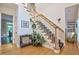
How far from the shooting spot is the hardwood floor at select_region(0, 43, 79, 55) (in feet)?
8.08

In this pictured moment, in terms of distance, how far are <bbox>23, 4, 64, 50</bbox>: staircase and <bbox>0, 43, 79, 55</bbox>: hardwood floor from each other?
96mm

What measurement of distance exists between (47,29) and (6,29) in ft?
2.04

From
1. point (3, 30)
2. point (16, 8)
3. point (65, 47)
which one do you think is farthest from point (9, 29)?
point (65, 47)

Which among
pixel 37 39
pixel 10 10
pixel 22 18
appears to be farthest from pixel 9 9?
pixel 37 39

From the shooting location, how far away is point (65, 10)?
8.09 feet

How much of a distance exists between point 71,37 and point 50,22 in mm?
388

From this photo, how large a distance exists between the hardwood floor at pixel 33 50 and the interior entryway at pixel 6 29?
92 millimetres

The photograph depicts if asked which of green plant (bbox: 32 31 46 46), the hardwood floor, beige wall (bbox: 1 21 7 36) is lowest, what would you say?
the hardwood floor

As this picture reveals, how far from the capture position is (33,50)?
249 cm

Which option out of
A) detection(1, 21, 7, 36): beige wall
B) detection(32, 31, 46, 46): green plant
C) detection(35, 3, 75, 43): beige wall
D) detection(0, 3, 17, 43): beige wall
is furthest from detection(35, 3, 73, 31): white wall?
detection(1, 21, 7, 36): beige wall

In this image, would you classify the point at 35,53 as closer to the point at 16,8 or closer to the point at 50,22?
the point at 50,22

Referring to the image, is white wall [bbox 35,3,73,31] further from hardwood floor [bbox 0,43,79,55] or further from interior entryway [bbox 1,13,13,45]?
interior entryway [bbox 1,13,13,45]

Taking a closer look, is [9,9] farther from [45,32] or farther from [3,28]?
[45,32]

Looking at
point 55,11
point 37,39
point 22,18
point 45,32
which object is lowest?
point 37,39
